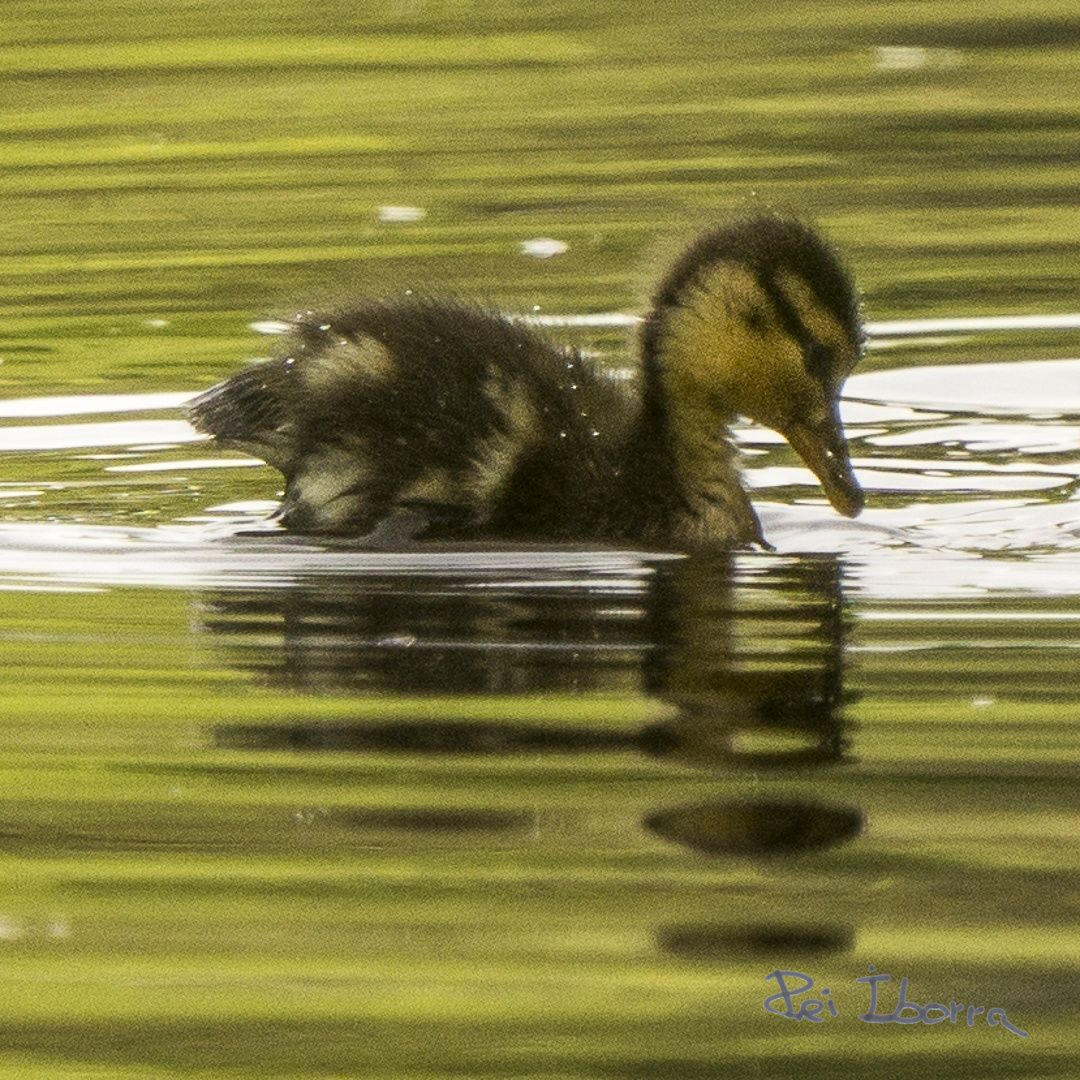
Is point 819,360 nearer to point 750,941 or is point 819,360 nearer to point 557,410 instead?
point 557,410

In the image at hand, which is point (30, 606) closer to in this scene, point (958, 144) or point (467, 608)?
point (467, 608)

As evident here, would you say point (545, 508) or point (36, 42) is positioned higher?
point (36, 42)

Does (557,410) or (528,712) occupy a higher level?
(557,410)

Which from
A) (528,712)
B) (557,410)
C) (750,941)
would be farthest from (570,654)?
(750,941)

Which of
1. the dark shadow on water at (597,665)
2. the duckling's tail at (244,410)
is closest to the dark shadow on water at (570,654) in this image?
the dark shadow on water at (597,665)

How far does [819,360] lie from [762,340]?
105 millimetres

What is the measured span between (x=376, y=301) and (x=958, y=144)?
4451 mm

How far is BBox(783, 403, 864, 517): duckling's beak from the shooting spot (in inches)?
216

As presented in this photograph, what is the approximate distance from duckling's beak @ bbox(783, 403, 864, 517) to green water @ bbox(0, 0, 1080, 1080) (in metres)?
0.07

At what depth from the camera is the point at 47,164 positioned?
32.0 ft

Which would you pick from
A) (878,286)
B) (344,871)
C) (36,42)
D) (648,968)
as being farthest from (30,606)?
(36,42)
